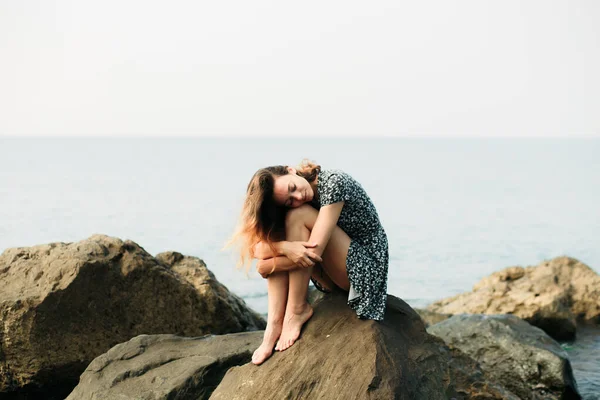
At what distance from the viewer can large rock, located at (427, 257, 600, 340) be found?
30.2 ft

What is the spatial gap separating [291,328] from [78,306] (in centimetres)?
226

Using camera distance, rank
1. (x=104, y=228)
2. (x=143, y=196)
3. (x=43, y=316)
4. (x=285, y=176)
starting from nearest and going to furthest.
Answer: (x=285, y=176), (x=43, y=316), (x=104, y=228), (x=143, y=196)

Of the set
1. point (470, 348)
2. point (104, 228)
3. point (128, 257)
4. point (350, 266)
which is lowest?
point (104, 228)

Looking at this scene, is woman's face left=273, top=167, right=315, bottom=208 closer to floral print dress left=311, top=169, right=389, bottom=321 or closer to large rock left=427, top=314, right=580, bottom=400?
floral print dress left=311, top=169, right=389, bottom=321

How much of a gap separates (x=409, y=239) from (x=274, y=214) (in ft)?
60.5

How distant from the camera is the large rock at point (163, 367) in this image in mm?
5156

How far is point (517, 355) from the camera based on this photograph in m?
7.13

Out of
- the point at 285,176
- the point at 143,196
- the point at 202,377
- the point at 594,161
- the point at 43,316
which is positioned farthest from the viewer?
the point at 594,161

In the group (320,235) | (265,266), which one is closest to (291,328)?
(265,266)

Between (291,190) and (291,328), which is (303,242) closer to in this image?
(291,190)

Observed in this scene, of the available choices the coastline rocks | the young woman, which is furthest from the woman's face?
the coastline rocks

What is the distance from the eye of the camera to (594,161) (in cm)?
5719

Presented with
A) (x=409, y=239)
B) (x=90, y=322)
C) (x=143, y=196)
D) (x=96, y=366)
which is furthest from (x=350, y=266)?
(x=143, y=196)

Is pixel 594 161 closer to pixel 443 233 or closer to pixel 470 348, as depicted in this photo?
pixel 443 233
